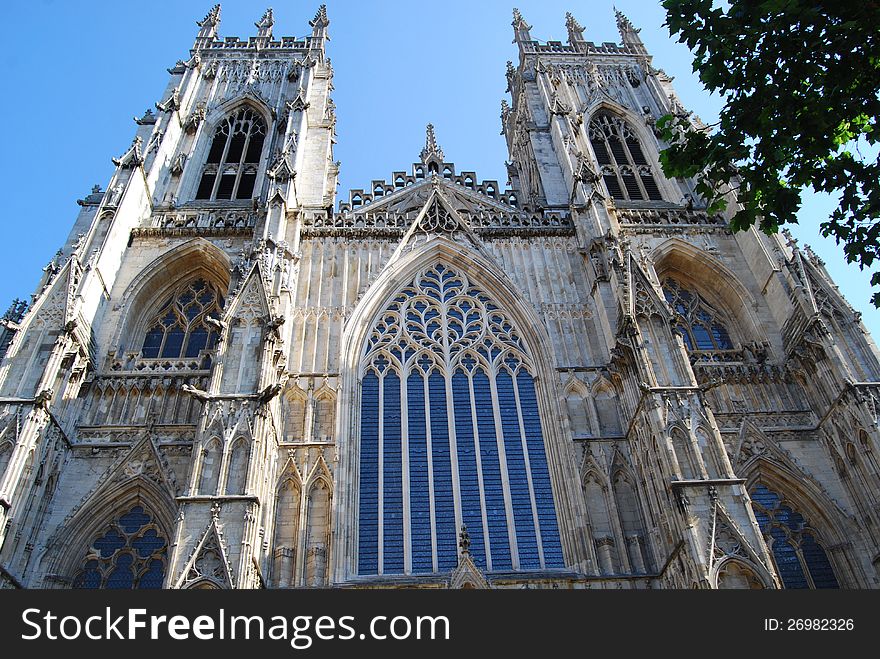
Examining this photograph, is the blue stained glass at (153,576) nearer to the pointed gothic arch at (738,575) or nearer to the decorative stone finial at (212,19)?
the pointed gothic arch at (738,575)

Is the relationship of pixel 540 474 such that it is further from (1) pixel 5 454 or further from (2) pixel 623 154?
(2) pixel 623 154

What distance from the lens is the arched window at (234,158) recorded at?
84.4 feet

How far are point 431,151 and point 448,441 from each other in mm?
12988

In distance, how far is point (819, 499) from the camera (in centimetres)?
1616

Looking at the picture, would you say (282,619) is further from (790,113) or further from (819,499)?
(819,499)

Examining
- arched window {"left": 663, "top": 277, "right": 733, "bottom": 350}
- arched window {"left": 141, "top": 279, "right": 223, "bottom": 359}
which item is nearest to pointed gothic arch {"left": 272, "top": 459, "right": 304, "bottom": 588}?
arched window {"left": 141, "top": 279, "right": 223, "bottom": 359}

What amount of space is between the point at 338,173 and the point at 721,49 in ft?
68.2

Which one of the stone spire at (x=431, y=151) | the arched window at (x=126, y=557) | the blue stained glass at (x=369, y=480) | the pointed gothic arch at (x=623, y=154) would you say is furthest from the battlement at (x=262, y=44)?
the arched window at (x=126, y=557)

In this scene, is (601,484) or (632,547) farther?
(601,484)

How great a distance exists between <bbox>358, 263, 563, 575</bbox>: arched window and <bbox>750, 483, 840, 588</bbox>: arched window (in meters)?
4.65

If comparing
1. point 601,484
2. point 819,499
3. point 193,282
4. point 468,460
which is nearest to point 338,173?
point 193,282

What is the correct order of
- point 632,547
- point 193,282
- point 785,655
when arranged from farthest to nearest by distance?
point 193,282
point 632,547
point 785,655

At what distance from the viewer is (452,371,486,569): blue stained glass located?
15492mm

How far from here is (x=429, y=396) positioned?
18.2m
